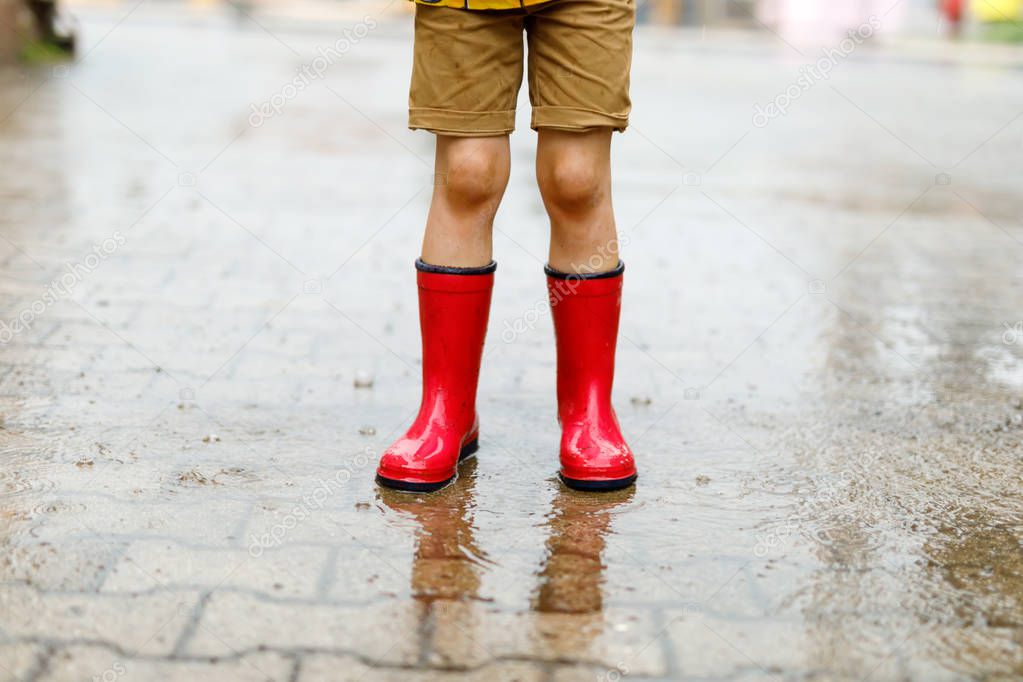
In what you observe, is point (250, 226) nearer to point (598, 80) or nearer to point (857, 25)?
point (598, 80)

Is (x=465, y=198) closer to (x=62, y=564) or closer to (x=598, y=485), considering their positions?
(x=598, y=485)

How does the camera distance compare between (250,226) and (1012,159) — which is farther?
(1012,159)

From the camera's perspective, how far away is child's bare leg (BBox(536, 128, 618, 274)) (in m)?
2.70

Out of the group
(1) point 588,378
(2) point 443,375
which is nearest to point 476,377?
(2) point 443,375

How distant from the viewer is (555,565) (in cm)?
237

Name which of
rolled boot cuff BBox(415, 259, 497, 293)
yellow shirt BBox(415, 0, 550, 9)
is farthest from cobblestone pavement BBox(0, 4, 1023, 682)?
yellow shirt BBox(415, 0, 550, 9)

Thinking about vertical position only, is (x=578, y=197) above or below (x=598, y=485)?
above

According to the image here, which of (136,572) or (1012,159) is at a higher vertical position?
(136,572)

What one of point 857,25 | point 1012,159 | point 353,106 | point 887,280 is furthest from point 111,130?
point 857,25

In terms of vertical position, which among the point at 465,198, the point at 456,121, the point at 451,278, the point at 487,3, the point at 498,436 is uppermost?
the point at 487,3

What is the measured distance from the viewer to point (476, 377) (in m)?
2.89

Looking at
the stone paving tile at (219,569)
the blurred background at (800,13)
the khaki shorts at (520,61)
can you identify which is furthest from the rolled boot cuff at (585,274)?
the blurred background at (800,13)

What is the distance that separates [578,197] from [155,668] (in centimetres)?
129

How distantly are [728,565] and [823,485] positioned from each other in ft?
1.73
